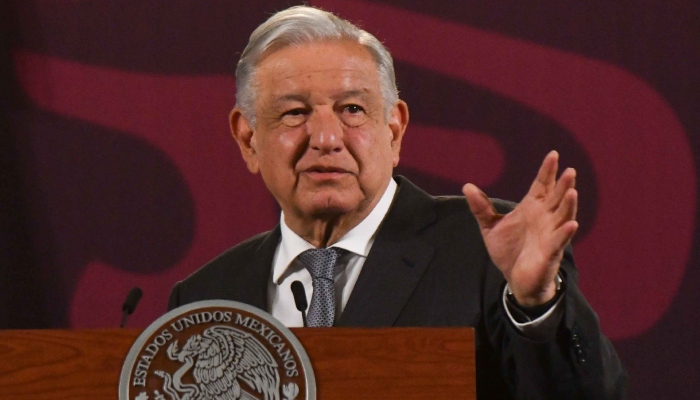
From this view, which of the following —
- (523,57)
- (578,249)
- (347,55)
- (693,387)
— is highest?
(347,55)

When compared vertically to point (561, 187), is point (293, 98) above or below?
below

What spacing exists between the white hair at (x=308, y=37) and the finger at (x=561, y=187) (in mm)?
777

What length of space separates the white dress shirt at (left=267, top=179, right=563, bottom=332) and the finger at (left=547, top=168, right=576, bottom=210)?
639 millimetres

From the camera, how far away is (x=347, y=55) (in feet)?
7.34

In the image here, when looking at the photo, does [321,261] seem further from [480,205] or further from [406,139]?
[406,139]

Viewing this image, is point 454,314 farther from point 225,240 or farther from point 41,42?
point 41,42

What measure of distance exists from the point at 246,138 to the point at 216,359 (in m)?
1.07

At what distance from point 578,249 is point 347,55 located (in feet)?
3.47

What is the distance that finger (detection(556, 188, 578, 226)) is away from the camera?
1.54 meters

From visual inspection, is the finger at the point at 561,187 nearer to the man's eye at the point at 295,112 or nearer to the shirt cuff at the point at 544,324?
the shirt cuff at the point at 544,324

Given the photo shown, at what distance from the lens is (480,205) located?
163cm

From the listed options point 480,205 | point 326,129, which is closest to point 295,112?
point 326,129

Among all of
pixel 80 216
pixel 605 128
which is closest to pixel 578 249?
pixel 605 128

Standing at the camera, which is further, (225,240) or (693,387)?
(225,240)
